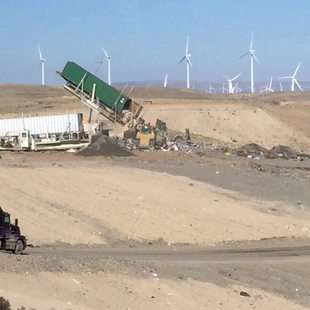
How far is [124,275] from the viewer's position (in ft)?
54.3

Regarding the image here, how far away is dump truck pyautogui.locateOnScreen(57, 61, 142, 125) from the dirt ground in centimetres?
600

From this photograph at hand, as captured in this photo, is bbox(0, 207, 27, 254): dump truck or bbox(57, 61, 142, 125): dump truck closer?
bbox(0, 207, 27, 254): dump truck

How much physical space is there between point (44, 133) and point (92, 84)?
4.55 m

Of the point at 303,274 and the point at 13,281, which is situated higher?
the point at 13,281

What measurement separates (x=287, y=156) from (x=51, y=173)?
86.4 ft

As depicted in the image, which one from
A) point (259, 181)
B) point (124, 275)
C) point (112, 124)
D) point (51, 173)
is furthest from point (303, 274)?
point (112, 124)

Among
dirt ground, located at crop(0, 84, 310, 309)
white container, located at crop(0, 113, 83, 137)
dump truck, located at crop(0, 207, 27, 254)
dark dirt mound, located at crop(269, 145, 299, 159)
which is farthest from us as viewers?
dark dirt mound, located at crop(269, 145, 299, 159)

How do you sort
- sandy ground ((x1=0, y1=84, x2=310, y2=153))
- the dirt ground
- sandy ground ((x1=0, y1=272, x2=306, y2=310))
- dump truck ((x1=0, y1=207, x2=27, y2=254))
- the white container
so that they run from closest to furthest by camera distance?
1. sandy ground ((x1=0, y1=272, x2=306, y2=310))
2. the dirt ground
3. dump truck ((x1=0, y1=207, x2=27, y2=254))
4. the white container
5. sandy ground ((x1=0, y1=84, x2=310, y2=153))

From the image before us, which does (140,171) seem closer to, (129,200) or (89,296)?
(129,200)

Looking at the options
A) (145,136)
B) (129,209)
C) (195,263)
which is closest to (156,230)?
(129,209)

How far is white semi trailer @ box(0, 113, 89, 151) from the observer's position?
4641 cm

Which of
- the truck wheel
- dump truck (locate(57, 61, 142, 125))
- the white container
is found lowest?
the truck wheel

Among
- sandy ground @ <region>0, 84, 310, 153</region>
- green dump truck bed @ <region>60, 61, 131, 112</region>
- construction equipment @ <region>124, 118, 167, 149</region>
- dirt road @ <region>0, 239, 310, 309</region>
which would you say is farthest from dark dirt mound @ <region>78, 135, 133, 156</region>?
sandy ground @ <region>0, 84, 310, 153</region>

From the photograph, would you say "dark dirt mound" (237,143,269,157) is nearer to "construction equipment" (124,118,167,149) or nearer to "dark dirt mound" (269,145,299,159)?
"dark dirt mound" (269,145,299,159)
